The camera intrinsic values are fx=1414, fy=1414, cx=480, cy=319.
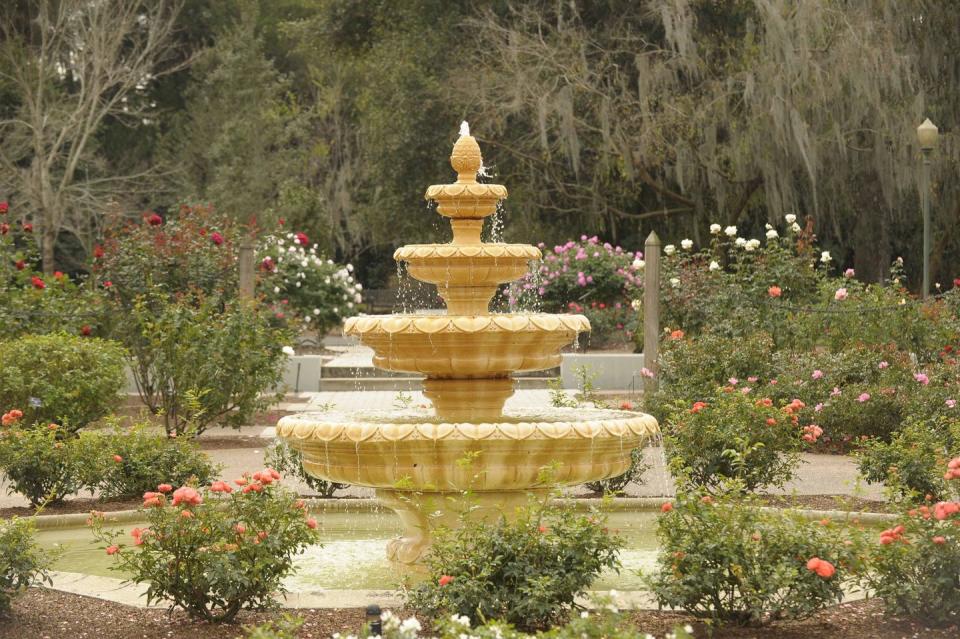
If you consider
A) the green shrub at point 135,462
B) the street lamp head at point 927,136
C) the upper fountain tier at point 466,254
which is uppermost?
the street lamp head at point 927,136

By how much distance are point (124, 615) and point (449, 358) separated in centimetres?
215

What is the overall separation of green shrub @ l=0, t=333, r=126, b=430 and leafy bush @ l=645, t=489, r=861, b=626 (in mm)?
7914

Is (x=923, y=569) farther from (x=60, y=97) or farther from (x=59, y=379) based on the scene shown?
(x=60, y=97)

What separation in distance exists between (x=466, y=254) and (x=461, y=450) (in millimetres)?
1288

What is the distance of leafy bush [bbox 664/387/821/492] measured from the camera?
9375 millimetres

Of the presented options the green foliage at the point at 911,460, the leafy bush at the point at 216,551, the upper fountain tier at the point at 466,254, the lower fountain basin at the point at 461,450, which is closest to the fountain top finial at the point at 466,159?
the upper fountain tier at the point at 466,254

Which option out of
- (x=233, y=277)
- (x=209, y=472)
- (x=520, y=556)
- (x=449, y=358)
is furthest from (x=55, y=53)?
(x=520, y=556)

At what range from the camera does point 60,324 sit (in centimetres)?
1580

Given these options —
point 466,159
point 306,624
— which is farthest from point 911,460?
point 306,624

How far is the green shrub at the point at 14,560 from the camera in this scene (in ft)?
19.6

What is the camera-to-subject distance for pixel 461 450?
679 cm

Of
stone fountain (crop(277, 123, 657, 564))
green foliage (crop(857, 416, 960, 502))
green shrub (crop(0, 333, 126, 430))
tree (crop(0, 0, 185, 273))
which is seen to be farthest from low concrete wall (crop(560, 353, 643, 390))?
tree (crop(0, 0, 185, 273))

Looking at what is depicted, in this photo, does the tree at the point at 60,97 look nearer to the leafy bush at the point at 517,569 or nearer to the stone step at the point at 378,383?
the stone step at the point at 378,383

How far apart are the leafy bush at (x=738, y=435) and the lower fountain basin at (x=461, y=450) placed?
7.71 ft
